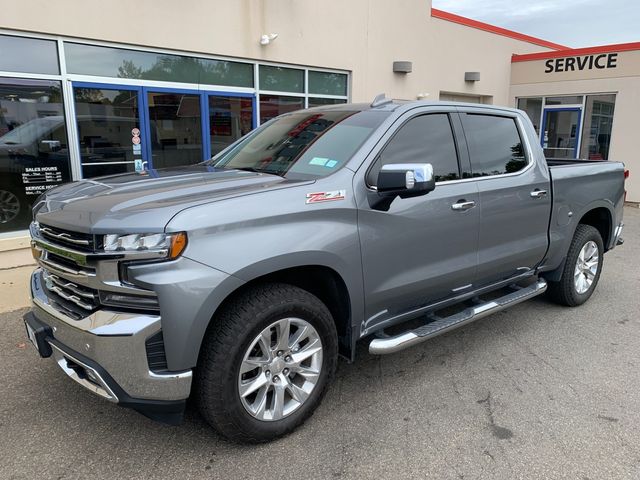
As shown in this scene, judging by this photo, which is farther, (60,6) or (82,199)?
(60,6)

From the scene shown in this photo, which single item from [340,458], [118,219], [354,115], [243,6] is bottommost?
[340,458]

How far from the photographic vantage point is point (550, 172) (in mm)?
4508

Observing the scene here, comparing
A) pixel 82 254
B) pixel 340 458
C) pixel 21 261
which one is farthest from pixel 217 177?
pixel 21 261

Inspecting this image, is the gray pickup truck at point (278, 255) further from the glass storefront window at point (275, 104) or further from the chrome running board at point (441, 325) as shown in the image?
the glass storefront window at point (275, 104)

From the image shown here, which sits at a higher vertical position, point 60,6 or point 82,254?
point 60,6

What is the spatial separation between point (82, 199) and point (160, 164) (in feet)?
19.1

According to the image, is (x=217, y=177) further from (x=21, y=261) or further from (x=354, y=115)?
(x=21, y=261)

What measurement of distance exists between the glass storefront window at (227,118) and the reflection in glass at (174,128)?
285 mm

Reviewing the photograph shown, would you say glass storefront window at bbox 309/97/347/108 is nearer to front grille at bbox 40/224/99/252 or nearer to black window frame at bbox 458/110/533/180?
black window frame at bbox 458/110/533/180

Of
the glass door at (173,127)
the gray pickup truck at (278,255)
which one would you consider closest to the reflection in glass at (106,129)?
the glass door at (173,127)

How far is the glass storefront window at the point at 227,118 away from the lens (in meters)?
8.89

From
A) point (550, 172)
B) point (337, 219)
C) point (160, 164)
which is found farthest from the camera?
point (160, 164)

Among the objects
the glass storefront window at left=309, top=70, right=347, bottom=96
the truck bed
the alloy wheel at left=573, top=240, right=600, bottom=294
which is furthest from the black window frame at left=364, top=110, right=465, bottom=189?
the glass storefront window at left=309, top=70, right=347, bottom=96

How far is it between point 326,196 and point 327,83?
810 cm
